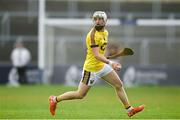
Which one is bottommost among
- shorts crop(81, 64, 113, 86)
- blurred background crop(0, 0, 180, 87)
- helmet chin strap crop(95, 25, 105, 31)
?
blurred background crop(0, 0, 180, 87)

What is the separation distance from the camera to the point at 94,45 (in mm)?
16656

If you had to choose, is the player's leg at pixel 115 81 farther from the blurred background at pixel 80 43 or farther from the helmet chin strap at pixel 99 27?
the blurred background at pixel 80 43

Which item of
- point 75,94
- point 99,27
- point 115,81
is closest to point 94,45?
point 99,27

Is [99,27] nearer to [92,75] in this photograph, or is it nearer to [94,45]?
[94,45]

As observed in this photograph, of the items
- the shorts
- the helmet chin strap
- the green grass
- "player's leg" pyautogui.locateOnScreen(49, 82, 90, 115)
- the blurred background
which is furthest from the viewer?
the blurred background

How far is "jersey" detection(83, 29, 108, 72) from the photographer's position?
54.9ft

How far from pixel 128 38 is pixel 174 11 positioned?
469 centimetres


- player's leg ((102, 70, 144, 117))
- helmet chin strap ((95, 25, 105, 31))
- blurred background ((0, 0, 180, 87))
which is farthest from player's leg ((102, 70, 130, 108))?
blurred background ((0, 0, 180, 87))

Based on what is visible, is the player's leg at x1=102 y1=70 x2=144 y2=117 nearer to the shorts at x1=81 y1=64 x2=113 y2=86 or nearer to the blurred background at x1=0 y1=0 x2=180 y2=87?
the shorts at x1=81 y1=64 x2=113 y2=86

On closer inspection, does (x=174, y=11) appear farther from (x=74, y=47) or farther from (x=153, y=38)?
(x=74, y=47)

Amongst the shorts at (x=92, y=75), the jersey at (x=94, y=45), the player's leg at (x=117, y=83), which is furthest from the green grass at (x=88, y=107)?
the jersey at (x=94, y=45)

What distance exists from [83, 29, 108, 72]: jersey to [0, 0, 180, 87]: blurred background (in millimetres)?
19879

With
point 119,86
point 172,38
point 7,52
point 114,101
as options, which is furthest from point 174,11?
point 119,86

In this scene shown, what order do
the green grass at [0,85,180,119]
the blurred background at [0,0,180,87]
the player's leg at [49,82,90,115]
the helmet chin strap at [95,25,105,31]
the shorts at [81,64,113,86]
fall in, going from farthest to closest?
the blurred background at [0,0,180,87], the green grass at [0,85,180,119], the player's leg at [49,82,90,115], the shorts at [81,64,113,86], the helmet chin strap at [95,25,105,31]
